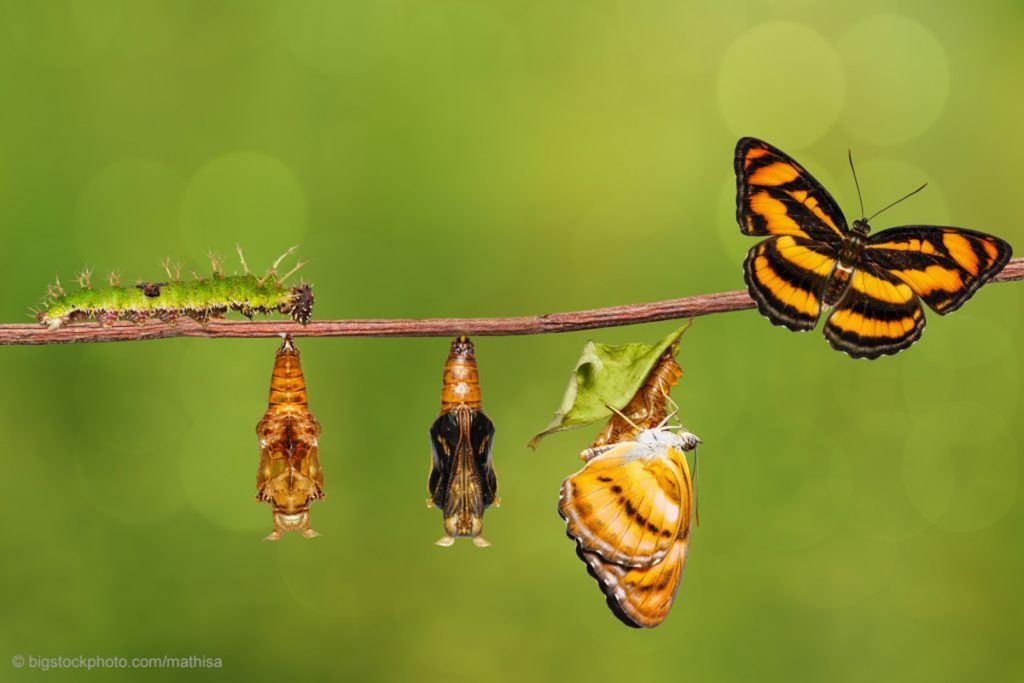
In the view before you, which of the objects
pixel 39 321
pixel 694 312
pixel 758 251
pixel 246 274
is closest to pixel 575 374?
pixel 694 312

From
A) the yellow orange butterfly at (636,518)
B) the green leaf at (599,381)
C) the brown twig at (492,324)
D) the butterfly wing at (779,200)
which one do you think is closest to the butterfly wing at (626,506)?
the yellow orange butterfly at (636,518)

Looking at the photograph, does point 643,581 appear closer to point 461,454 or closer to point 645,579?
point 645,579

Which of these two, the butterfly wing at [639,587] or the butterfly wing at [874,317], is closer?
the butterfly wing at [874,317]

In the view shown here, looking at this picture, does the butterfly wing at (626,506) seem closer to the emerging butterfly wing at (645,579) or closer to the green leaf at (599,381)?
the emerging butterfly wing at (645,579)

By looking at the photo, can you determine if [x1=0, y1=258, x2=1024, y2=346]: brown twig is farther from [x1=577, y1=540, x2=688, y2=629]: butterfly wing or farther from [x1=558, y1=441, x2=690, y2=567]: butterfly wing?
[x1=577, y1=540, x2=688, y2=629]: butterfly wing

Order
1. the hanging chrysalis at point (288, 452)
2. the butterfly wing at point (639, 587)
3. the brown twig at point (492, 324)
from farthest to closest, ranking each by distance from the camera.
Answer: the hanging chrysalis at point (288, 452) < the butterfly wing at point (639, 587) < the brown twig at point (492, 324)

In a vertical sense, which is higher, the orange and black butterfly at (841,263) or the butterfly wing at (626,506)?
the orange and black butterfly at (841,263)

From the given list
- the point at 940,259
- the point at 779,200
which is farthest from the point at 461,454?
the point at 940,259
